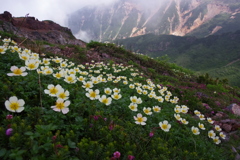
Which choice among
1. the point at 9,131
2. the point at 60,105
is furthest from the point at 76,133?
the point at 9,131

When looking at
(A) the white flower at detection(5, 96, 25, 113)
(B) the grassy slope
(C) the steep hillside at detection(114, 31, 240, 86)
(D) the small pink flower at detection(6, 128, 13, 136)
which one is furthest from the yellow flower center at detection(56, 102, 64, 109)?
(C) the steep hillside at detection(114, 31, 240, 86)

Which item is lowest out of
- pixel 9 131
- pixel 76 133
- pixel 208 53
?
pixel 208 53

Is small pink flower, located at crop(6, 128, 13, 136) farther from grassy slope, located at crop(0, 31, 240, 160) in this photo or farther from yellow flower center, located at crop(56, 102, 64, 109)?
yellow flower center, located at crop(56, 102, 64, 109)

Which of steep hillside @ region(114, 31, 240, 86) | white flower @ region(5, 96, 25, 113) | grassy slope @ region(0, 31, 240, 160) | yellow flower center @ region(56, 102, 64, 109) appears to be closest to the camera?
grassy slope @ region(0, 31, 240, 160)

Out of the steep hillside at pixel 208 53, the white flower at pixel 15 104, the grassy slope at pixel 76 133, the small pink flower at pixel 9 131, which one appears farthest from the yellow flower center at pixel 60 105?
the steep hillside at pixel 208 53

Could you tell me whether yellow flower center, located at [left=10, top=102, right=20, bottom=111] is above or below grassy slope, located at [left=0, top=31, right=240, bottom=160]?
above

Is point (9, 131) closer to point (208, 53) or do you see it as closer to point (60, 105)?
point (60, 105)

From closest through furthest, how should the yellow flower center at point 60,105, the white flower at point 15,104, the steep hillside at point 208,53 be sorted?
the white flower at point 15,104 → the yellow flower center at point 60,105 → the steep hillside at point 208,53

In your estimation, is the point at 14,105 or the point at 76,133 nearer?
the point at 14,105

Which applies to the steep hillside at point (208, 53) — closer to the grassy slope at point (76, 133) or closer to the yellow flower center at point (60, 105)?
the grassy slope at point (76, 133)

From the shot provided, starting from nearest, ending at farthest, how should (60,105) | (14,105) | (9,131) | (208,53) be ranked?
(9,131), (14,105), (60,105), (208,53)

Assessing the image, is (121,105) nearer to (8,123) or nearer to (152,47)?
(8,123)

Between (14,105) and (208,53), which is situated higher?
(14,105)

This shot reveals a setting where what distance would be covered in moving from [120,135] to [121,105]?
1.07 metres
